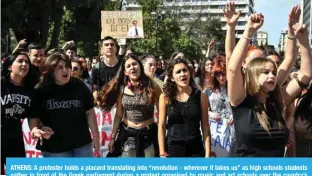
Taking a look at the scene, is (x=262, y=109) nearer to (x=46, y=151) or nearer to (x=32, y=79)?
(x=46, y=151)

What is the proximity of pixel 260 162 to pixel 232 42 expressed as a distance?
1.25 meters

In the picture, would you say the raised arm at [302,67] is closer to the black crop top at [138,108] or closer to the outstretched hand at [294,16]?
the outstretched hand at [294,16]

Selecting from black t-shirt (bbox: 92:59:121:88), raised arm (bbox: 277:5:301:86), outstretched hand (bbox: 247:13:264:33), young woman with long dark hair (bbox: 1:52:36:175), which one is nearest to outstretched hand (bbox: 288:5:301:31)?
raised arm (bbox: 277:5:301:86)

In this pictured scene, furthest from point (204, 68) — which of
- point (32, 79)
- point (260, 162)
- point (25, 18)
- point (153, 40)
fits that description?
point (153, 40)

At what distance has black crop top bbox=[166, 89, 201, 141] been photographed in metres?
4.52

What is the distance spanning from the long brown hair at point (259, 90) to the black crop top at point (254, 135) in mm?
33

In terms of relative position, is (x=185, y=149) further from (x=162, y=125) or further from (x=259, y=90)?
(x=259, y=90)

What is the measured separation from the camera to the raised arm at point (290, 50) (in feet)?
12.5

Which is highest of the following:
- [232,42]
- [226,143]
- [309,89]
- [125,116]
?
[232,42]

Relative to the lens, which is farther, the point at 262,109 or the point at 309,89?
the point at 309,89

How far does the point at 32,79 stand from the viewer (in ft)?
16.2

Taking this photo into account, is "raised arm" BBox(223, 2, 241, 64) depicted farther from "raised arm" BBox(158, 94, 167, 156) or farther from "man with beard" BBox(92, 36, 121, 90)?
"man with beard" BBox(92, 36, 121, 90)

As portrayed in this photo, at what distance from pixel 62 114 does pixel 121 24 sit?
6760mm

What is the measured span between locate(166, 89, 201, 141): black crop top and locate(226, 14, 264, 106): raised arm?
121 centimetres
